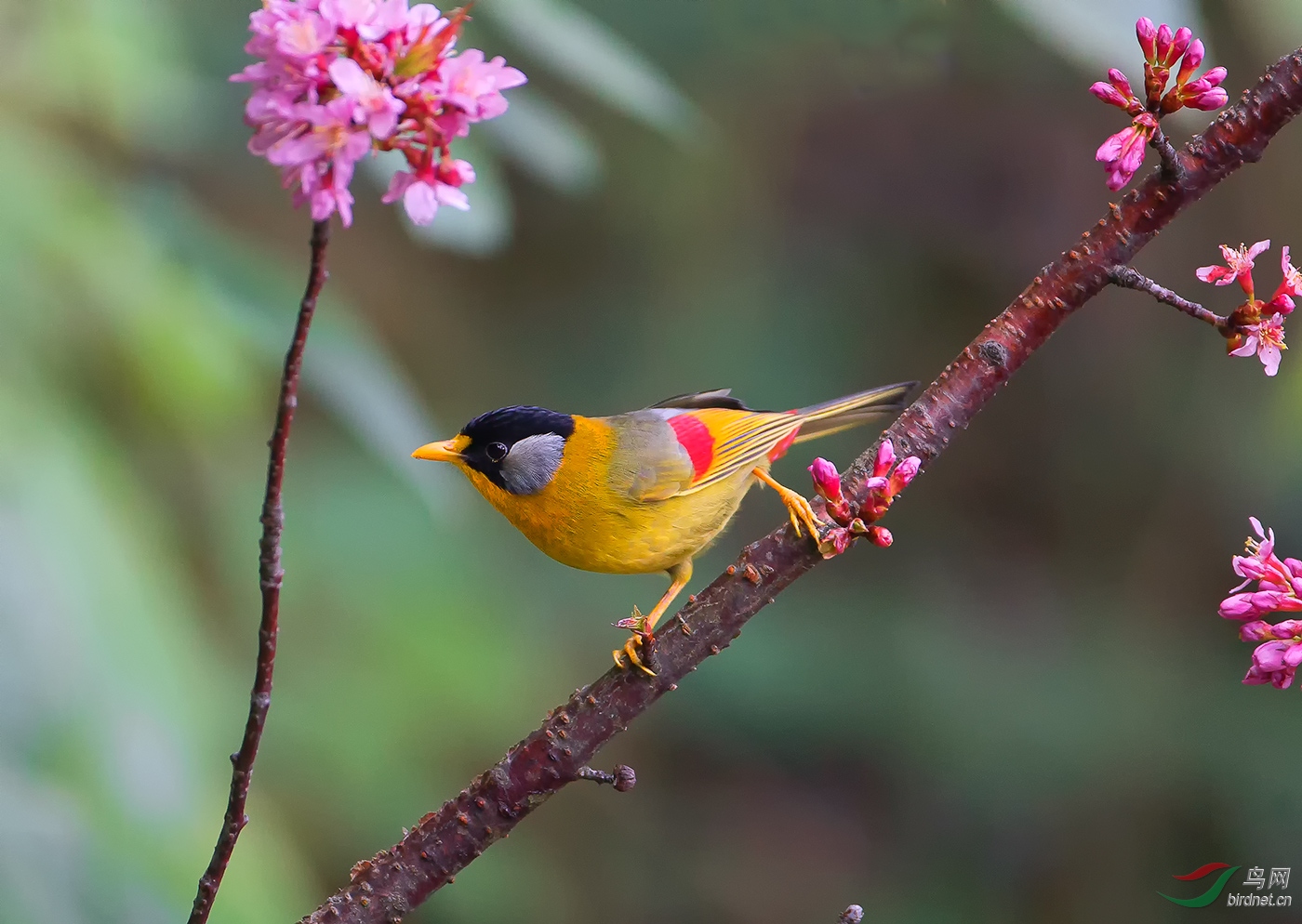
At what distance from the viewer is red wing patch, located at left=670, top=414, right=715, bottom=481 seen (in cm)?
225

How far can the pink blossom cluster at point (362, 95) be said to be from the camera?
0.89m

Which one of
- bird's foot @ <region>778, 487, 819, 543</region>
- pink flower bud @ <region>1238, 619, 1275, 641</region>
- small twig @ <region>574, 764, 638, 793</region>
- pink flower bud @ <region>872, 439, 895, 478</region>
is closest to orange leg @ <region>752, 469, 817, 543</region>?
bird's foot @ <region>778, 487, 819, 543</region>

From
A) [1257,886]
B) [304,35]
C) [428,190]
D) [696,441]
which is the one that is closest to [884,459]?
[428,190]

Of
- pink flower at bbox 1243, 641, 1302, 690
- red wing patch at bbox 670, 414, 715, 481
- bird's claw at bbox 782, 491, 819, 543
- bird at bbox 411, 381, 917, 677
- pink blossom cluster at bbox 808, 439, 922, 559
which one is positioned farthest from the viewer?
red wing patch at bbox 670, 414, 715, 481

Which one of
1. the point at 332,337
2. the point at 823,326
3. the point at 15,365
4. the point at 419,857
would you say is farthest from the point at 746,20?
the point at 419,857

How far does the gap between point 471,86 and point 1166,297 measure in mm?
790

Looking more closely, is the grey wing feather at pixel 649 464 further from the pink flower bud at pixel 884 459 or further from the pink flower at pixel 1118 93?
the pink flower at pixel 1118 93

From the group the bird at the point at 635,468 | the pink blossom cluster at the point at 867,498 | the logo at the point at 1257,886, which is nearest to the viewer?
the pink blossom cluster at the point at 867,498

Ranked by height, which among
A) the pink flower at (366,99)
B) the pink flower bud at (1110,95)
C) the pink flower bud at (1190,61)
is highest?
the pink flower bud at (1190,61)

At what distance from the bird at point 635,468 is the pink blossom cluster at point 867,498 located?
577 mm

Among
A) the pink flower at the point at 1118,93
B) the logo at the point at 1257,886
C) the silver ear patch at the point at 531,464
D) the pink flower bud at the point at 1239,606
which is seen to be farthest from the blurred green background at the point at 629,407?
the pink flower bud at the point at 1239,606

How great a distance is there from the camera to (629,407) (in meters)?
4.98

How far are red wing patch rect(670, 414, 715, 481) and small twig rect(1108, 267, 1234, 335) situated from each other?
97cm

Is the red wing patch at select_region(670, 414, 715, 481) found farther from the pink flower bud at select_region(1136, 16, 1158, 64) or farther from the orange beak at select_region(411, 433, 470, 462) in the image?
the pink flower bud at select_region(1136, 16, 1158, 64)
